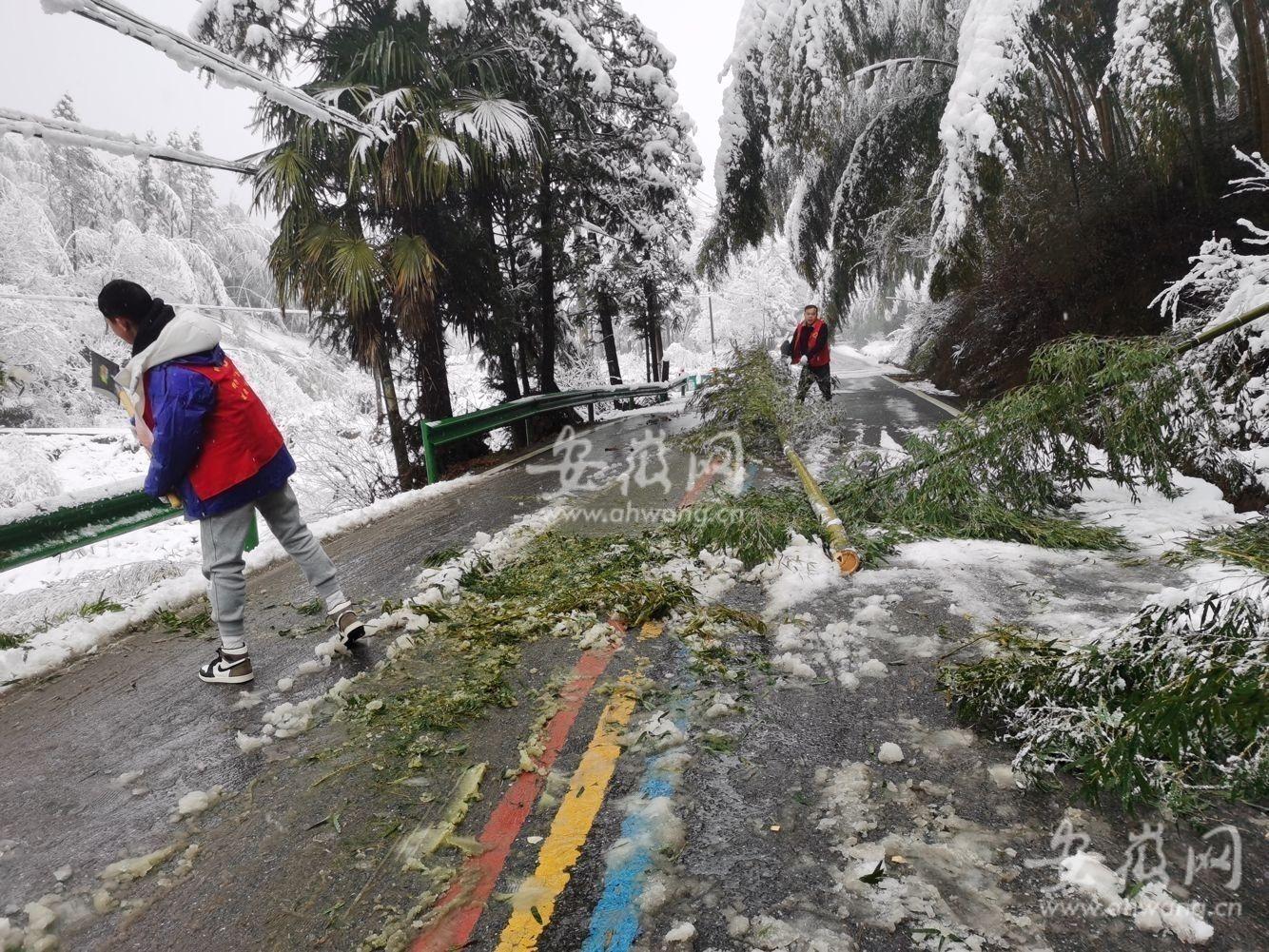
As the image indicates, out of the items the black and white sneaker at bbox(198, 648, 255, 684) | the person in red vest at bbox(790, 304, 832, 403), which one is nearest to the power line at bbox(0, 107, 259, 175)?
the black and white sneaker at bbox(198, 648, 255, 684)

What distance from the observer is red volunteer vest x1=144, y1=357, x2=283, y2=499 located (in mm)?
3262

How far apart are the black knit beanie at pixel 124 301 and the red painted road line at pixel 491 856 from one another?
9.21 feet

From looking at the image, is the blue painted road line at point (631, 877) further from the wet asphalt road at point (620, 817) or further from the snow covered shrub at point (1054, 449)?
the snow covered shrub at point (1054, 449)

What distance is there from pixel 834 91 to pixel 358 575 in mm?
8156

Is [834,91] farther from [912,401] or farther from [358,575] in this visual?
[358,575]

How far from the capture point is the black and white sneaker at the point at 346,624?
368 cm

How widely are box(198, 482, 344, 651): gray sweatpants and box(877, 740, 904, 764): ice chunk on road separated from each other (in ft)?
9.77

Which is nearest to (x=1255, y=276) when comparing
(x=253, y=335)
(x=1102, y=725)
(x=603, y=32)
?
(x=1102, y=725)

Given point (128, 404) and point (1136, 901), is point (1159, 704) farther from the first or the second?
point (128, 404)

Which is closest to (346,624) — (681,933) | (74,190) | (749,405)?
(681,933)

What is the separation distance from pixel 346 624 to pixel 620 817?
2198 millimetres

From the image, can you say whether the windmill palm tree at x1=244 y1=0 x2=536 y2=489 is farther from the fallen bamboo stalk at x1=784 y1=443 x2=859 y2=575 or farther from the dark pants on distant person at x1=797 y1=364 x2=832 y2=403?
the fallen bamboo stalk at x1=784 y1=443 x2=859 y2=575

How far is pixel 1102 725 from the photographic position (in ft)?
6.61

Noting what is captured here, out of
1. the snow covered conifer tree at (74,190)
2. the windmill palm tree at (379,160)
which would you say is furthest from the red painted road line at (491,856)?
the snow covered conifer tree at (74,190)
